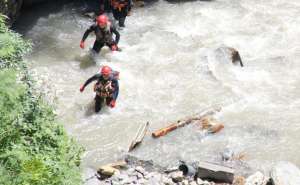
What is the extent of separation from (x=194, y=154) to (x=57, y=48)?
5361mm

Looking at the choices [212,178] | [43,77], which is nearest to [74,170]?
[212,178]

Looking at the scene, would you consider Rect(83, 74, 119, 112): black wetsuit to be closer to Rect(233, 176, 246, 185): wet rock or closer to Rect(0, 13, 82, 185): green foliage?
Rect(0, 13, 82, 185): green foliage

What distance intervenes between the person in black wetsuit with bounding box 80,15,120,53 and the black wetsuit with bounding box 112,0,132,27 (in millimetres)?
1451

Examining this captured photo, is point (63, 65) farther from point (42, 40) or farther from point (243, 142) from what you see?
point (243, 142)

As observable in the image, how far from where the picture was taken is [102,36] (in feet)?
41.8

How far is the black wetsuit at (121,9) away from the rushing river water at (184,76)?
0.33 meters

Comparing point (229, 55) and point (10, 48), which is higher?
point (10, 48)

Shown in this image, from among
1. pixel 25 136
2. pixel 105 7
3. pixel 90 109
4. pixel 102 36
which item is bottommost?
pixel 90 109

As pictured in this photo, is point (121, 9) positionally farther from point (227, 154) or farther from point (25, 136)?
point (25, 136)

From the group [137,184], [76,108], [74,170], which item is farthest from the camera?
[76,108]

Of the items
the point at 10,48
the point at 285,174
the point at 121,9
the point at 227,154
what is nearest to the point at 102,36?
the point at 121,9

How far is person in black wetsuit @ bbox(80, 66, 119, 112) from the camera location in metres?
10.8

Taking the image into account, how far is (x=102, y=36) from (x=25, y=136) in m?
6.02

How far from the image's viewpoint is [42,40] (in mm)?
13695
